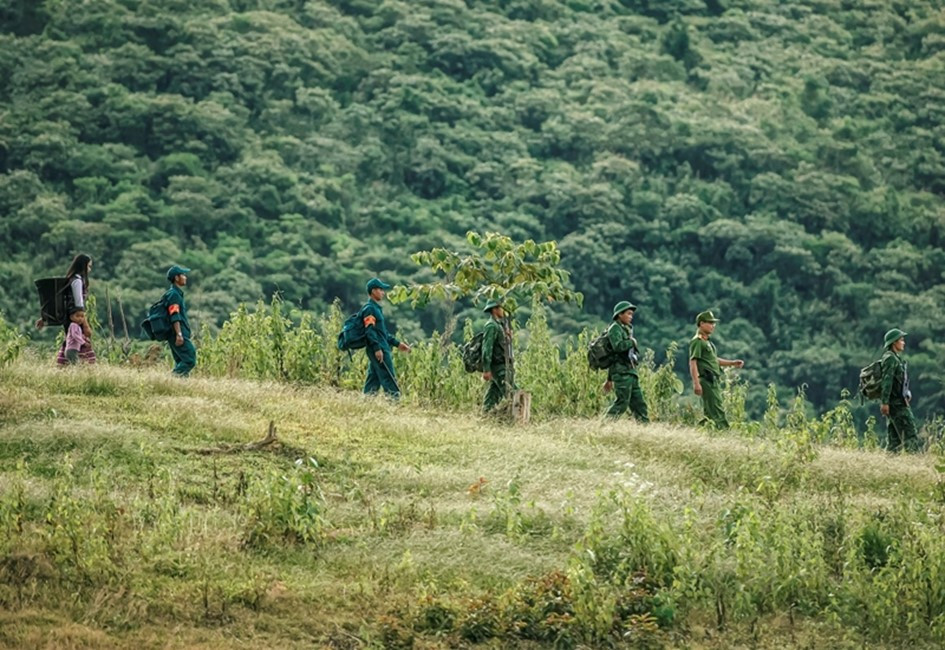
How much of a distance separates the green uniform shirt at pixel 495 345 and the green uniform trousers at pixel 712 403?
6.98 ft

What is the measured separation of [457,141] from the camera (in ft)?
221

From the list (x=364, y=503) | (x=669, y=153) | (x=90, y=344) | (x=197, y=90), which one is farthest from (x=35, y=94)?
(x=364, y=503)

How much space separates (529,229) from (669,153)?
713 centimetres

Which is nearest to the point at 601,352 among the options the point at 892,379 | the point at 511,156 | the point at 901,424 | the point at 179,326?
the point at 892,379

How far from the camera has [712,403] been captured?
64.8 feet

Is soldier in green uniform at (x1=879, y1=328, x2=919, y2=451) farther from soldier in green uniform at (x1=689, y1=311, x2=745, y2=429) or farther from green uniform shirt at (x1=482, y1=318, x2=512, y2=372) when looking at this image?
green uniform shirt at (x1=482, y1=318, x2=512, y2=372)

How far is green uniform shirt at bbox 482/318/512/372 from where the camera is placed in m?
20.0

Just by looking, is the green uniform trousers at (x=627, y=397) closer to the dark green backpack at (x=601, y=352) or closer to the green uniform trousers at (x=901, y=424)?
the dark green backpack at (x=601, y=352)

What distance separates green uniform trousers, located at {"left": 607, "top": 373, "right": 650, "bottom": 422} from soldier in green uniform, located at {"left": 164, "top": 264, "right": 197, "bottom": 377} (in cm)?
459

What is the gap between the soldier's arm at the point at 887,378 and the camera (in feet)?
64.0

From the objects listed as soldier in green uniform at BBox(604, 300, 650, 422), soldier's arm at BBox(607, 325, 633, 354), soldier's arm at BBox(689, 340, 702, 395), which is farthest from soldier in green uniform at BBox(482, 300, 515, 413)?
soldier's arm at BBox(689, 340, 702, 395)

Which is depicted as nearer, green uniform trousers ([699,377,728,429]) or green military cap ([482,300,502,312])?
green uniform trousers ([699,377,728,429])

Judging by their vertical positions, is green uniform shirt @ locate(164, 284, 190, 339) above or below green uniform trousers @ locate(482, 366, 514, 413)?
above

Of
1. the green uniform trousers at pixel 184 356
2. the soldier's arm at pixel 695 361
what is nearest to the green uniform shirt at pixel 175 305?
the green uniform trousers at pixel 184 356
